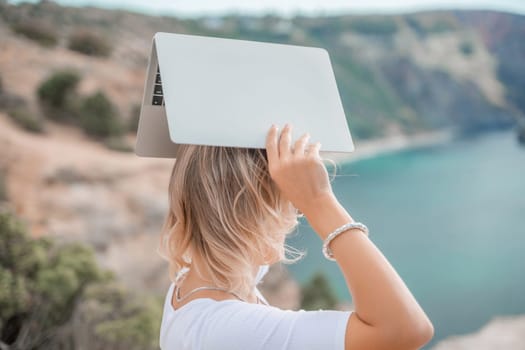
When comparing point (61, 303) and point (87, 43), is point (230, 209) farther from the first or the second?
→ point (87, 43)

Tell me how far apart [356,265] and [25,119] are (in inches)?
335

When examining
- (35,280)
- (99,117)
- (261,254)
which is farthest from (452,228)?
(261,254)

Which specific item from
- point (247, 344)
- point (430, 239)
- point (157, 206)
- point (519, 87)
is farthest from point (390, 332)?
point (430, 239)

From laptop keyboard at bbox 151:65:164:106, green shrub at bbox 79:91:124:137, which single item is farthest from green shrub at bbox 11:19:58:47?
laptop keyboard at bbox 151:65:164:106

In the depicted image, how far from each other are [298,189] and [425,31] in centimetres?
2253

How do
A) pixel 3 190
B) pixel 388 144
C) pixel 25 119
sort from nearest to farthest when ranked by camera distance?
pixel 3 190, pixel 25 119, pixel 388 144

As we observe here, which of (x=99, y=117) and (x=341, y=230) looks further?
(x=99, y=117)

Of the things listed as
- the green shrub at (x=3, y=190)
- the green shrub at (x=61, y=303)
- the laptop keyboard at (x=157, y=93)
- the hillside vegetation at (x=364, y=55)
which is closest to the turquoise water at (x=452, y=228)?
the hillside vegetation at (x=364, y=55)

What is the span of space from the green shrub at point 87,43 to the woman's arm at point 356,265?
11788mm

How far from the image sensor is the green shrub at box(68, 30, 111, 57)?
11344mm

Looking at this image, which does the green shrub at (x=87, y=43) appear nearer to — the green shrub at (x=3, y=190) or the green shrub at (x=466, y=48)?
the green shrub at (x=3, y=190)

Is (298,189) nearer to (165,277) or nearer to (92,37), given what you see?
(165,277)

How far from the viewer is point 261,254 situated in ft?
2.36

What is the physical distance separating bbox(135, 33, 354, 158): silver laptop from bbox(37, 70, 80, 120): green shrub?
947 centimetres
